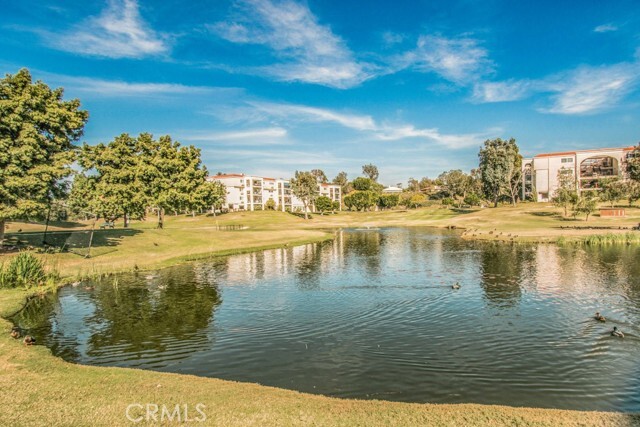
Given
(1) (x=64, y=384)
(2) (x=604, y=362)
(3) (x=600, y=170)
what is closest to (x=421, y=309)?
(2) (x=604, y=362)

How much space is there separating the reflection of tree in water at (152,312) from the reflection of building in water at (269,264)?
3.66 meters

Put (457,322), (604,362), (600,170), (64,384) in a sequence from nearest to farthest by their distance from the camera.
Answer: (64,384) < (604,362) < (457,322) < (600,170)

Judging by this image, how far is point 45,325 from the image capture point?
2456 centimetres

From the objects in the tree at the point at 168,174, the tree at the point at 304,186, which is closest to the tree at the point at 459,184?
the tree at the point at 304,186

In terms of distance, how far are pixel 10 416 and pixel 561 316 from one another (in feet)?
90.2

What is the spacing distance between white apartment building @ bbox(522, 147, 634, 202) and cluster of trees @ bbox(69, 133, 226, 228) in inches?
4833

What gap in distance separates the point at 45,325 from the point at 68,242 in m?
28.6

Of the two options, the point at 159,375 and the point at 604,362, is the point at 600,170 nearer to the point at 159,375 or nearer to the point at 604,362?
the point at 604,362

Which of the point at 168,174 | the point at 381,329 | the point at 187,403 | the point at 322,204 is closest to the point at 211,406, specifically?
the point at 187,403

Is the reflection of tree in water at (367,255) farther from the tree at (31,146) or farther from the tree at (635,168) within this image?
the tree at (635,168)

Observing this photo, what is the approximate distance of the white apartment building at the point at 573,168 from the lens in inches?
5723

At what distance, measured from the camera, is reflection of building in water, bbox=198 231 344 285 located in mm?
41125

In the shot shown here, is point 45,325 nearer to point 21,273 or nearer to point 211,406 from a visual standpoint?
point 21,273

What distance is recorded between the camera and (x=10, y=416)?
12.3 meters
